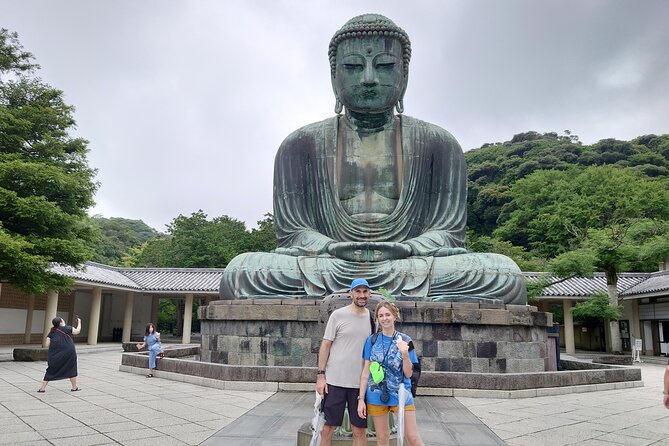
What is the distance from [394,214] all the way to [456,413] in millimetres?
4635

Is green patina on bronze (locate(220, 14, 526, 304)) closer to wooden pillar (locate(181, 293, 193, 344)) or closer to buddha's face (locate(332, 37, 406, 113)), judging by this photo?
buddha's face (locate(332, 37, 406, 113))

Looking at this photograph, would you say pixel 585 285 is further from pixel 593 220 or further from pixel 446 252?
pixel 446 252

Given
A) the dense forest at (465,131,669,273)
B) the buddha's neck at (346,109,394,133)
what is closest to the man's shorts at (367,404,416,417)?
the buddha's neck at (346,109,394,133)

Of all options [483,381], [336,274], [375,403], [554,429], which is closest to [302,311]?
[336,274]

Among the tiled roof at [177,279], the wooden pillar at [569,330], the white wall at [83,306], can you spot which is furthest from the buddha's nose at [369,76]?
the white wall at [83,306]

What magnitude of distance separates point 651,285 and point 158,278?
70.0 feet

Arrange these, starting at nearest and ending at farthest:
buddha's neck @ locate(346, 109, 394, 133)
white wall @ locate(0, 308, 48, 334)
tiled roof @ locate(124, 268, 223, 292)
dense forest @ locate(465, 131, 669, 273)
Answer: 1. buddha's neck @ locate(346, 109, 394, 133)
2. dense forest @ locate(465, 131, 669, 273)
3. white wall @ locate(0, 308, 48, 334)
4. tiled roof @ locate(124, 268, 223, 292)

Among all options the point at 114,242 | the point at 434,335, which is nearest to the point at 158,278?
the point at 434,335

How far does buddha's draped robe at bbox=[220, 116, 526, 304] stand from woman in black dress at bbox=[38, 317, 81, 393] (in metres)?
2.48

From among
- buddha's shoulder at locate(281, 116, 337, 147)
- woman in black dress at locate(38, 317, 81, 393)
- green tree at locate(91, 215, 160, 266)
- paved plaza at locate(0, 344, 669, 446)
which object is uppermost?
green tree at locate(91, 215, 160, 266)

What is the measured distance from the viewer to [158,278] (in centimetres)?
2591

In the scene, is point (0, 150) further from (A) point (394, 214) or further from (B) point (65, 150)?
(A) point (394, 214)

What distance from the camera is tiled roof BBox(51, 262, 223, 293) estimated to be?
2308 centimetres

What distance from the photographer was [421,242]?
9422mm
